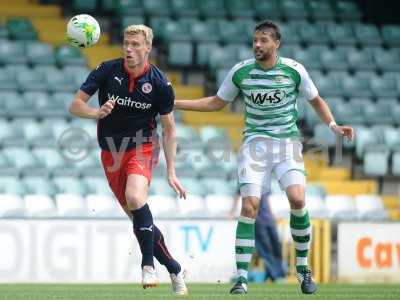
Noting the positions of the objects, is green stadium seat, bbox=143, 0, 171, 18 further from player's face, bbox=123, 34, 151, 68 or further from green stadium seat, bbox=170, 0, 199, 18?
player's face, bbox=123, 34, 151, 68

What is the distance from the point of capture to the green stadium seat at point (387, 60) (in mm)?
21344

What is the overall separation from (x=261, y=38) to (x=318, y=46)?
11399 millimetres

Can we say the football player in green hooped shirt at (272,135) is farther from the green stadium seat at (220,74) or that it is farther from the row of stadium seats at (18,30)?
the row of stadium seats at (18,30)

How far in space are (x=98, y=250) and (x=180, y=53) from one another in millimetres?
6409

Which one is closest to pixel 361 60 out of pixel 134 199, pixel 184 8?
pixel 184 8

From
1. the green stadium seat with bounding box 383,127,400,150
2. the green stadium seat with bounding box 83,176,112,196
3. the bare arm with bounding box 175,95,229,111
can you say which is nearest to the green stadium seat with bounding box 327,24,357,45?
the green stadium seat with bounding box 383,127,400,150

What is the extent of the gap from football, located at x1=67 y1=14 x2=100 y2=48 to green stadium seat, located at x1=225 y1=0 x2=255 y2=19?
39.3 feet

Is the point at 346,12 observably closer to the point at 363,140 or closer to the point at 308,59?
the point at 308,59

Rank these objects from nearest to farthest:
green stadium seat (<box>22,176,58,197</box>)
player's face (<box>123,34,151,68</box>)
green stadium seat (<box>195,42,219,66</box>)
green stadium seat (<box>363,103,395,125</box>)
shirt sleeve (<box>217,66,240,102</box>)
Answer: player's face (<box>123,34,151,68</box>)
shirt sleeve (<box>217,66,240,102</box>)
green stadium seat (<box>22,176,58,197</box>)
green stadium seat (<box>363,103,395,125</box>)
green stadium seat (<box>195,42,219,66</box>)

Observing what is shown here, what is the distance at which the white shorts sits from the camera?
1002cm

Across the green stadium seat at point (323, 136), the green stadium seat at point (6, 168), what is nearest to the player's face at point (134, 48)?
the green stadium seat at point (6, 168)

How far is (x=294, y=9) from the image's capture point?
72.8ft

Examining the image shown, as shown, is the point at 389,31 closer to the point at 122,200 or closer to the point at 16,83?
the point at 16,83

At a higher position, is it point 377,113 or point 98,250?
point 377,113
